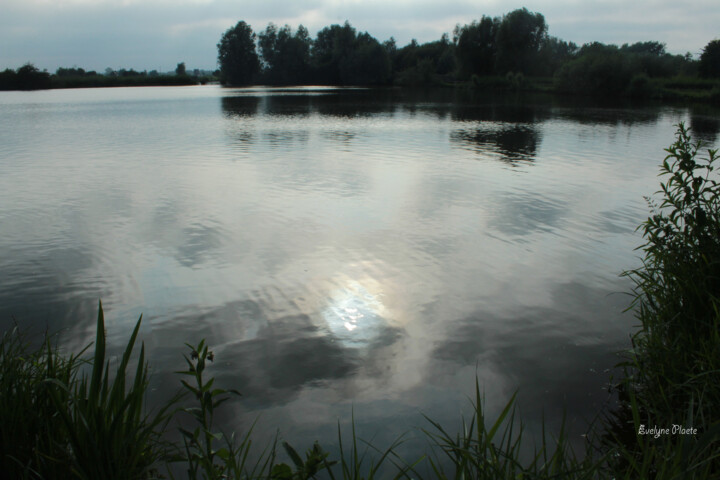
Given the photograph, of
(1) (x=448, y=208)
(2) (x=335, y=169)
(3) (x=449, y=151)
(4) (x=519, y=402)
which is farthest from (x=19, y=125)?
(4) (x=519, y=402)

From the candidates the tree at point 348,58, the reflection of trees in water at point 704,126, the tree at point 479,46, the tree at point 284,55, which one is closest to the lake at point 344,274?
the reflection of trees in water at point 704,126

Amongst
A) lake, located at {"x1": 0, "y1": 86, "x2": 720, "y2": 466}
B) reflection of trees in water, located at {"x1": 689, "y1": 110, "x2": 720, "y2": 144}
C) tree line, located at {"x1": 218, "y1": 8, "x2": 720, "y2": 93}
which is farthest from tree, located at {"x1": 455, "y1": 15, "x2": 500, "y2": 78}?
lake, located at {"x1": 0, "y1": 86, "x2": 720, "y2": 466}

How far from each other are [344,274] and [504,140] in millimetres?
16631

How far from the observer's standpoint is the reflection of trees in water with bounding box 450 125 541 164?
17938mm

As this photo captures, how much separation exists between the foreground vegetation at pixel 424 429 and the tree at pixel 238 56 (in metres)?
116

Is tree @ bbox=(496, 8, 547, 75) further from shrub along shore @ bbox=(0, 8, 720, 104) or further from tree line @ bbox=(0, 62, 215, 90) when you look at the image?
tree line @ bbox=(0, 62, 215, 90)

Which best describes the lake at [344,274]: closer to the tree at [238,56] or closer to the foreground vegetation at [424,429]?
the foreground vegetation at [424,429]

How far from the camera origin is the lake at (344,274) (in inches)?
176

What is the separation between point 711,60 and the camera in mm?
53750

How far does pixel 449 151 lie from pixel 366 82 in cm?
8622

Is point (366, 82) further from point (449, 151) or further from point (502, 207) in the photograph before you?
point (502, 207)

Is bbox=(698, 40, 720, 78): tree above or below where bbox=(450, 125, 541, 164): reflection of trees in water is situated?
above

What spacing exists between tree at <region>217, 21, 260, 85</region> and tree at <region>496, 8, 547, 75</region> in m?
56.9

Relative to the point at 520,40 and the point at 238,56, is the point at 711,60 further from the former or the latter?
the point at 238,56
